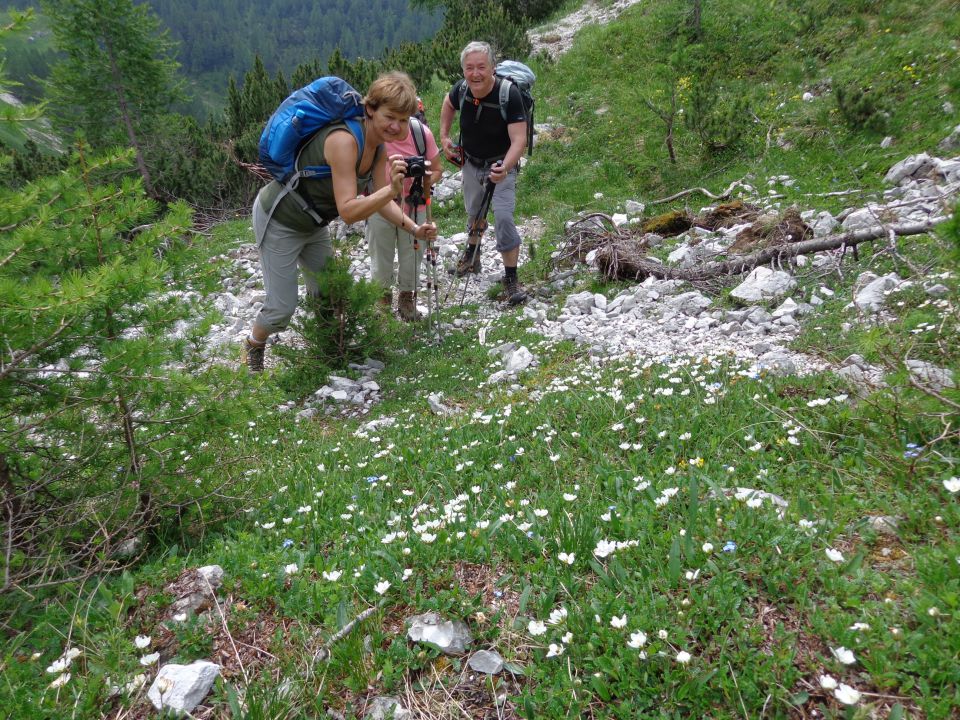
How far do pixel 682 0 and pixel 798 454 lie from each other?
59.1 ft

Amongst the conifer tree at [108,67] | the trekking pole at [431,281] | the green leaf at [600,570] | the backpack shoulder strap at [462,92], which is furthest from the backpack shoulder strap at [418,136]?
the conifer tree at [108,67]

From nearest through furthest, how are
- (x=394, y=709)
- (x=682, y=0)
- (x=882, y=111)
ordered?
(x=394, y=709)
(x=882, y=111)
(x=682, y=0)

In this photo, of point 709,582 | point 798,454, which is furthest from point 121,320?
point 798,454

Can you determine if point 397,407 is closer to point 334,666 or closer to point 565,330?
point 565,330

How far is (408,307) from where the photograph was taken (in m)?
8.43

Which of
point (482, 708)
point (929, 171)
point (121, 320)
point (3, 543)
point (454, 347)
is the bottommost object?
point (454, 347)

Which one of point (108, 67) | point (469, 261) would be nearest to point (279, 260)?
point (469, 261)

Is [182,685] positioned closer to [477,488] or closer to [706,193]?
[477,488]

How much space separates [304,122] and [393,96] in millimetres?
853

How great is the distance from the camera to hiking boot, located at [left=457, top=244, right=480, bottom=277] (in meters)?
9.53

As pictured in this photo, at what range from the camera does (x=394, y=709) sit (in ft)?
7.17

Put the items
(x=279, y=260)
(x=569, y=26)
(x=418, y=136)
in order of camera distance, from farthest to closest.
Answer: (x=569, y=26) < (x=418, y=136) < (x=279, y=260)

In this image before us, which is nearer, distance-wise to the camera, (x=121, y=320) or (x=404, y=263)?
(x=121, y=320)

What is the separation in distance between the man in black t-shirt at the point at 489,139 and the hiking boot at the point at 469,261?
2.71 feet
